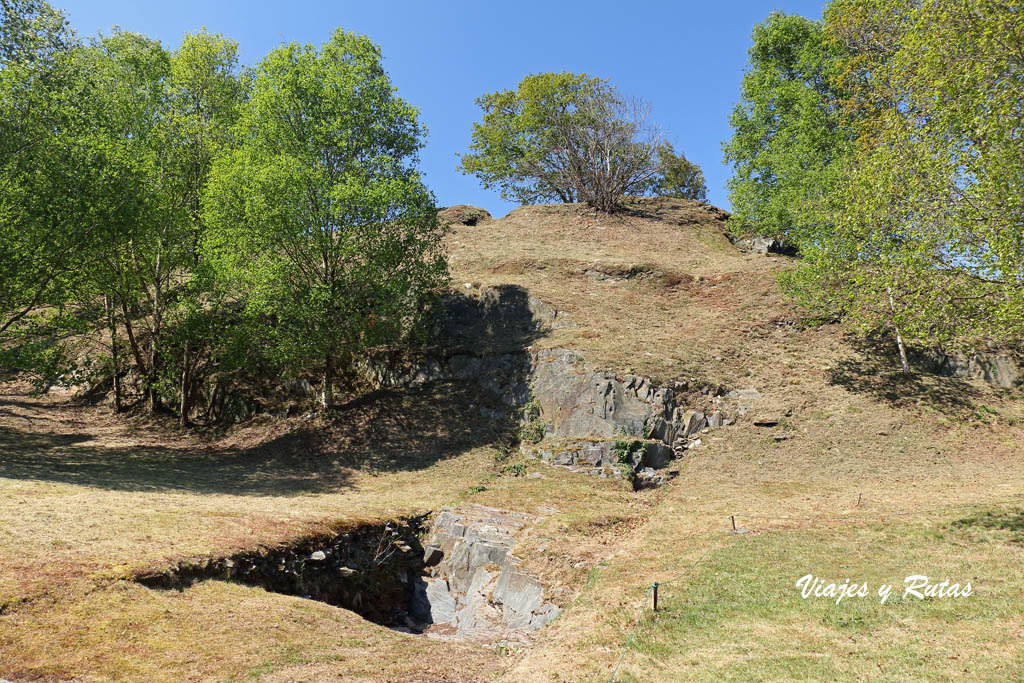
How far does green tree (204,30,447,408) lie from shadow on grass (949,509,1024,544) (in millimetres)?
17986

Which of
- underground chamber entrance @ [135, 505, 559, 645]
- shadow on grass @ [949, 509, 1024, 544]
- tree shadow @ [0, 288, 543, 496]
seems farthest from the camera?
tree shadow @ [0, 288, 543, 496]

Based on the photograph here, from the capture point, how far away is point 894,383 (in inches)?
821

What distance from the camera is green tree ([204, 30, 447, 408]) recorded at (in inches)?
836

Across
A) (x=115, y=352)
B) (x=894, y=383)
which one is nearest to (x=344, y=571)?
(x=115, y=352)

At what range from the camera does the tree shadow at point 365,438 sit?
56.6 ft

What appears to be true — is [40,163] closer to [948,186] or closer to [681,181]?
[948,186]

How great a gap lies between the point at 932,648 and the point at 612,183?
38890mm

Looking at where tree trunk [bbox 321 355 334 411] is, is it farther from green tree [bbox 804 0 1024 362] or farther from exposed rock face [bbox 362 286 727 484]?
green tree [bbox 804 0 1024 362]

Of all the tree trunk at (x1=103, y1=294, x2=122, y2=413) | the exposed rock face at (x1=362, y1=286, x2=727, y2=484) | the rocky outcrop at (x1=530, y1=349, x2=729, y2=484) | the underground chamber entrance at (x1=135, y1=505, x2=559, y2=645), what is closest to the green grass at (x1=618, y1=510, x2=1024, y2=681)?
the underground chamber entrance at (x1=135, y1=505, x2=559, y2=645)

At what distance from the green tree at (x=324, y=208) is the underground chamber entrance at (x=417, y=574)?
10.7 meters

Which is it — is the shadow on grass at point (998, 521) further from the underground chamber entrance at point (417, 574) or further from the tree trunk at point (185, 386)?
the tree trunk at point (185, 386)

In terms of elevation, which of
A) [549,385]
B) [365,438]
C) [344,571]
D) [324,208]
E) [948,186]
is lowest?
[344,571]

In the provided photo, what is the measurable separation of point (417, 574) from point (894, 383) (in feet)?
59.6

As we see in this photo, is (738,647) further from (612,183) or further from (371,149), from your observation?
(612,183)
